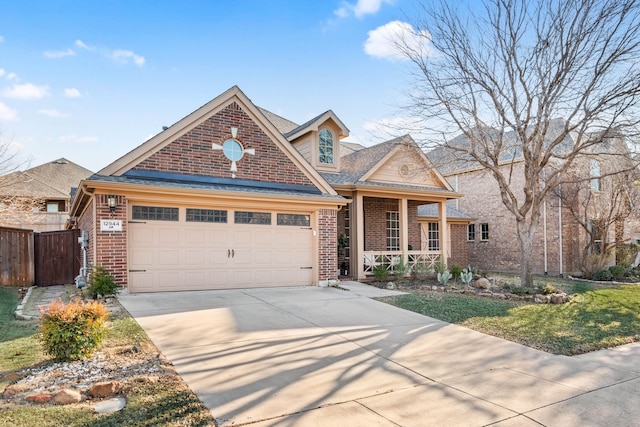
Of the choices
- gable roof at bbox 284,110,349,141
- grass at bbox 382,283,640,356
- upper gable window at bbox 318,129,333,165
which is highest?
gable roof at bbox 284,110,349,141

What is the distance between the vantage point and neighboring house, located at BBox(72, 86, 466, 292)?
9961 mm

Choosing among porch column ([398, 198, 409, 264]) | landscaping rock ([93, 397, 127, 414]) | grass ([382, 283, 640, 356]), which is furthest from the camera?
porch column ([398, 198, 409, 264])

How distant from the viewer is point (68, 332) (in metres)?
5.16

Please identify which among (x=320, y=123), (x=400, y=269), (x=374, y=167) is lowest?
(x=400, y=269)

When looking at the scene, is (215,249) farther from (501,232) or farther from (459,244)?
(501,232)

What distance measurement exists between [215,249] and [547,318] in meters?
7.98

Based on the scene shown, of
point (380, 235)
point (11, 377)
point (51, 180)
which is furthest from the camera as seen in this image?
point (51, 180)

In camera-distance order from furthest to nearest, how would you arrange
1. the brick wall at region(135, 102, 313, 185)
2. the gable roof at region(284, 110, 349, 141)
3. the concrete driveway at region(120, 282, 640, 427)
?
the gable roof at region(284, 110, 349, 141) → the brick wall at region(135, 102, 313, 185) → the concrete driveway at region(120, 282, 640, 427)

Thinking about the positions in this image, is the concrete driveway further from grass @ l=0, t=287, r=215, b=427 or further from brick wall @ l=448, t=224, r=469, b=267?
brick wall @ l=448, t=224, r=469, b=267

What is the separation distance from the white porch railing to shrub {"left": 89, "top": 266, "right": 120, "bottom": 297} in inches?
311

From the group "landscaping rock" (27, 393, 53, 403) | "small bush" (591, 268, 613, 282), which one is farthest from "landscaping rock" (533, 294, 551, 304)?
"landscaping rock" (27, 393, 53, 403)

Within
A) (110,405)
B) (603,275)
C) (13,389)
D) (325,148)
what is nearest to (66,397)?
(110,405)

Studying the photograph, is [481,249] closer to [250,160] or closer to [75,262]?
[250,160]

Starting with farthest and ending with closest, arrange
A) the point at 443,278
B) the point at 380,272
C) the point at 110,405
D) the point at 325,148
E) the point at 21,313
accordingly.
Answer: the point at 325,148 < the point at 380,272 < the point at 443,278 < the point at 21,313 < the point at 110,405
